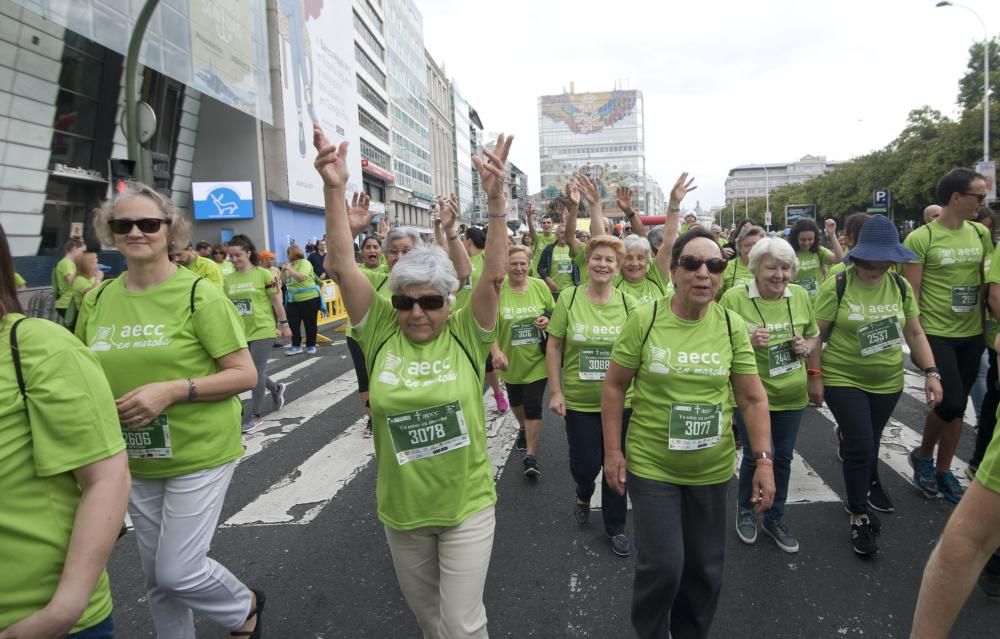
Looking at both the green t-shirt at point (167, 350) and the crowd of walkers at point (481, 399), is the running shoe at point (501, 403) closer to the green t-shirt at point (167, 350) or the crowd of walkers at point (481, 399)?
the crowd of walkers at point (481, 399)

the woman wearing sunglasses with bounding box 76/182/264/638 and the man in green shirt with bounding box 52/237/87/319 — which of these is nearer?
the woman wearing sunglasses with bounding box 76/182/264/638

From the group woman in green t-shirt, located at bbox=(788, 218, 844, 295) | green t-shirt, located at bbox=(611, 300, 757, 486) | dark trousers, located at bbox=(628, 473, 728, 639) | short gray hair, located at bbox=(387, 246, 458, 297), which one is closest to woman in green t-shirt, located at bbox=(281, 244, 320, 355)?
woman in green t-shirt, located at bbox=(788, 218, 844, 295)

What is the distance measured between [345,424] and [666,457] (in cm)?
Result: 492

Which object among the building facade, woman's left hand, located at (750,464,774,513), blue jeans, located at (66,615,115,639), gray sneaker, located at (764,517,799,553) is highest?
the building facade

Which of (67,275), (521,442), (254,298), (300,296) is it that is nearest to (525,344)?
(521,442)

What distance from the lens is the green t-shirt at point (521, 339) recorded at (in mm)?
4953

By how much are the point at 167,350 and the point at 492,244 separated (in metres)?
1.39

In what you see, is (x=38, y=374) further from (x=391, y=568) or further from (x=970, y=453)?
(x=970, y=453)

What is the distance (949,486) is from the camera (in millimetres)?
4305

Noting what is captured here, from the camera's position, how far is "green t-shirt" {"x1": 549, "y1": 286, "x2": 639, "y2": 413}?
386 centimetres

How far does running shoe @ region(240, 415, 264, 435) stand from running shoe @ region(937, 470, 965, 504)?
6367 millimetres

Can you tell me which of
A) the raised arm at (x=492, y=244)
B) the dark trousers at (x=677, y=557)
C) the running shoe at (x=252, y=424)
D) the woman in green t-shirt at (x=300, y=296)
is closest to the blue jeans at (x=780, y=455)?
the dark trousers at (x=677, y=557)

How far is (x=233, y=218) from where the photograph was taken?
27250 mm

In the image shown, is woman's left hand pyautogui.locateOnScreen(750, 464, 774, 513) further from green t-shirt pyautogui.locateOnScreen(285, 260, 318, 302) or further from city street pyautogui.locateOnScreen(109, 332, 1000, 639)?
green t-shirt pyautogui.locateOnScreen(285, 260, 318, 302)
